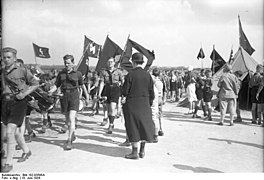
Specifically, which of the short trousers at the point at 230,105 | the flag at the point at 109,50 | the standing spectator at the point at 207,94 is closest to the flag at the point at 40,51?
the flag at the point at 109,50

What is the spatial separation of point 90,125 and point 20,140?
305 cm

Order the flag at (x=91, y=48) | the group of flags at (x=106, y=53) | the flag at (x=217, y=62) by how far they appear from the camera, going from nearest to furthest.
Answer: the group of flags at (x=106, y=53) → the flag at (x=91, y=48) → the flag at (x=217, y=62)

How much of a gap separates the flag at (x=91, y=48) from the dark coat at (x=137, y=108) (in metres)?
3.52

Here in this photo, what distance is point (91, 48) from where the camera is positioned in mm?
7715

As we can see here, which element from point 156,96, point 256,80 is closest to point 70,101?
point 156,96

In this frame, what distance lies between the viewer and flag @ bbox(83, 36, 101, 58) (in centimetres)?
755

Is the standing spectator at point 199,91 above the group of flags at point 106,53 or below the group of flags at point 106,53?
below

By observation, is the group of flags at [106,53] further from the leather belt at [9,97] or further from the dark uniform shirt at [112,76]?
the leather belt at [9,97]

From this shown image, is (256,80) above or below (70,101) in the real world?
above

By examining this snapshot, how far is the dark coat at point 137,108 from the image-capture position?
4.20m

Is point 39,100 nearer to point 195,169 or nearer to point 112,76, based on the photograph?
point 112,76

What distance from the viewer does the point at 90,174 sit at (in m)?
3.71

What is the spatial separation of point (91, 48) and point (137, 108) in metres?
4.03

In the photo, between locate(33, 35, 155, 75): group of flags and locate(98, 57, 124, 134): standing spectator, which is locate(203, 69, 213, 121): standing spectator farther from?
locate(98, 57, 124, 134): standing spectator
